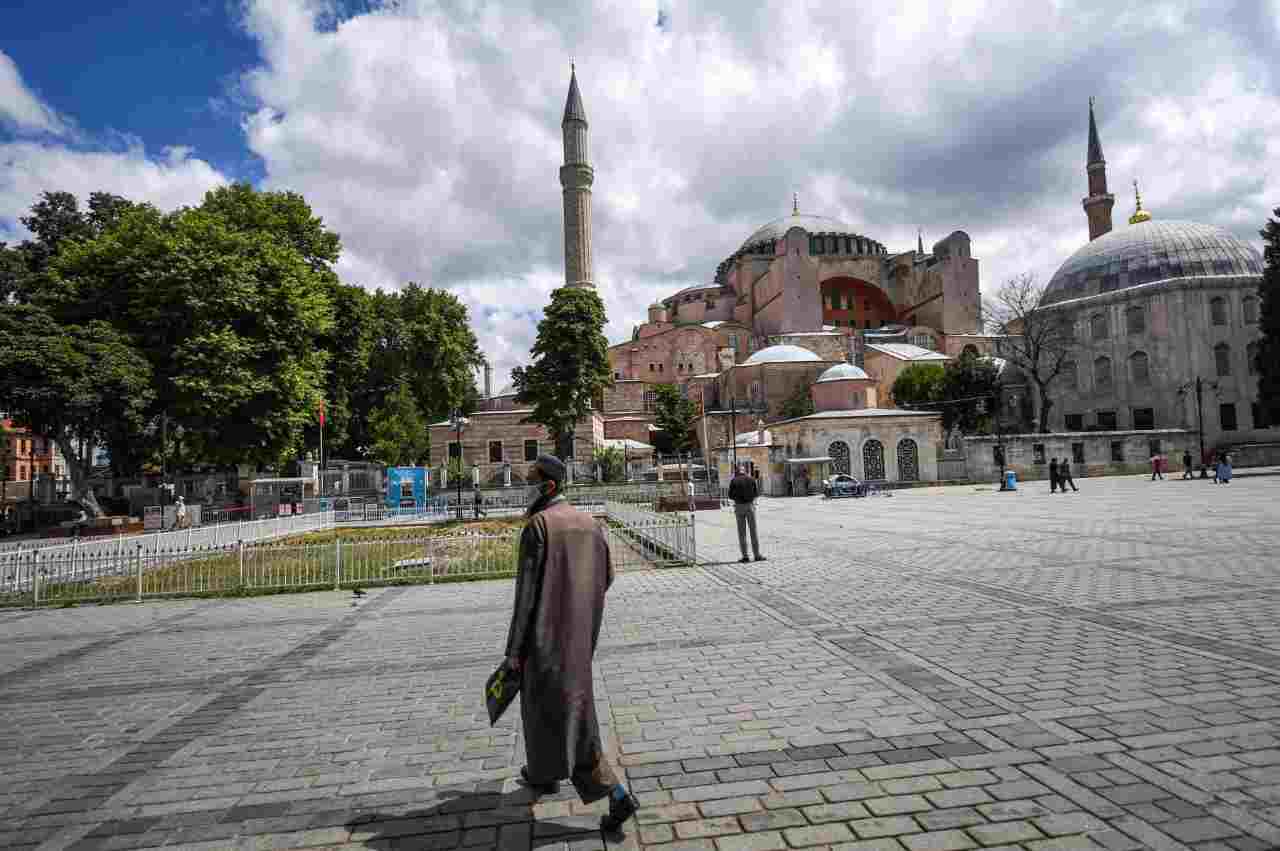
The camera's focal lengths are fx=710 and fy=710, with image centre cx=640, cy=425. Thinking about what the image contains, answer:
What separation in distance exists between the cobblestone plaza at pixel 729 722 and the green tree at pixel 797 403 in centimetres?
4216

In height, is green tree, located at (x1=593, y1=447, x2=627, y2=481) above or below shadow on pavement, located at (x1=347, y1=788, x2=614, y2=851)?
above

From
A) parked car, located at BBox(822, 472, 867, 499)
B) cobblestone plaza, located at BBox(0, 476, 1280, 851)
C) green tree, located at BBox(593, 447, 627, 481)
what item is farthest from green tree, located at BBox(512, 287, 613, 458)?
cobblestone plaza, located at BBox(0, 476, 1280, 851)

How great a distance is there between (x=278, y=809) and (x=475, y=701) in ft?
5.00

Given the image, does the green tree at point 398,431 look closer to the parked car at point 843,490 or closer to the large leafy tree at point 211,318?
the large leafy tree at point 211,318

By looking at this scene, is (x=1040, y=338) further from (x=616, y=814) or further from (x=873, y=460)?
(x=616, y=814)

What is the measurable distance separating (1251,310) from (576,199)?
41.6 metres

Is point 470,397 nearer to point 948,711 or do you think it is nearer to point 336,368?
point 336,368

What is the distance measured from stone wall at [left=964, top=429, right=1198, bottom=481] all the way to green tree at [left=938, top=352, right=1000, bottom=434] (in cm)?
711

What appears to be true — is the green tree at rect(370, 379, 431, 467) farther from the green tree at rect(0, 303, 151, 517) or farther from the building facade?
the building facade

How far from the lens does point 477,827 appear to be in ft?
9.56

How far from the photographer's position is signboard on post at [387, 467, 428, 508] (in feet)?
90.9

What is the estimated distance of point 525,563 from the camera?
3.05 metres

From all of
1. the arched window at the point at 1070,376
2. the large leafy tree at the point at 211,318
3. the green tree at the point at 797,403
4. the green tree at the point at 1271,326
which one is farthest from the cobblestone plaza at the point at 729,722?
the arched window at the point at 1070,376

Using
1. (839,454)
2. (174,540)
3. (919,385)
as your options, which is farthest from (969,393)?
(174,540)
